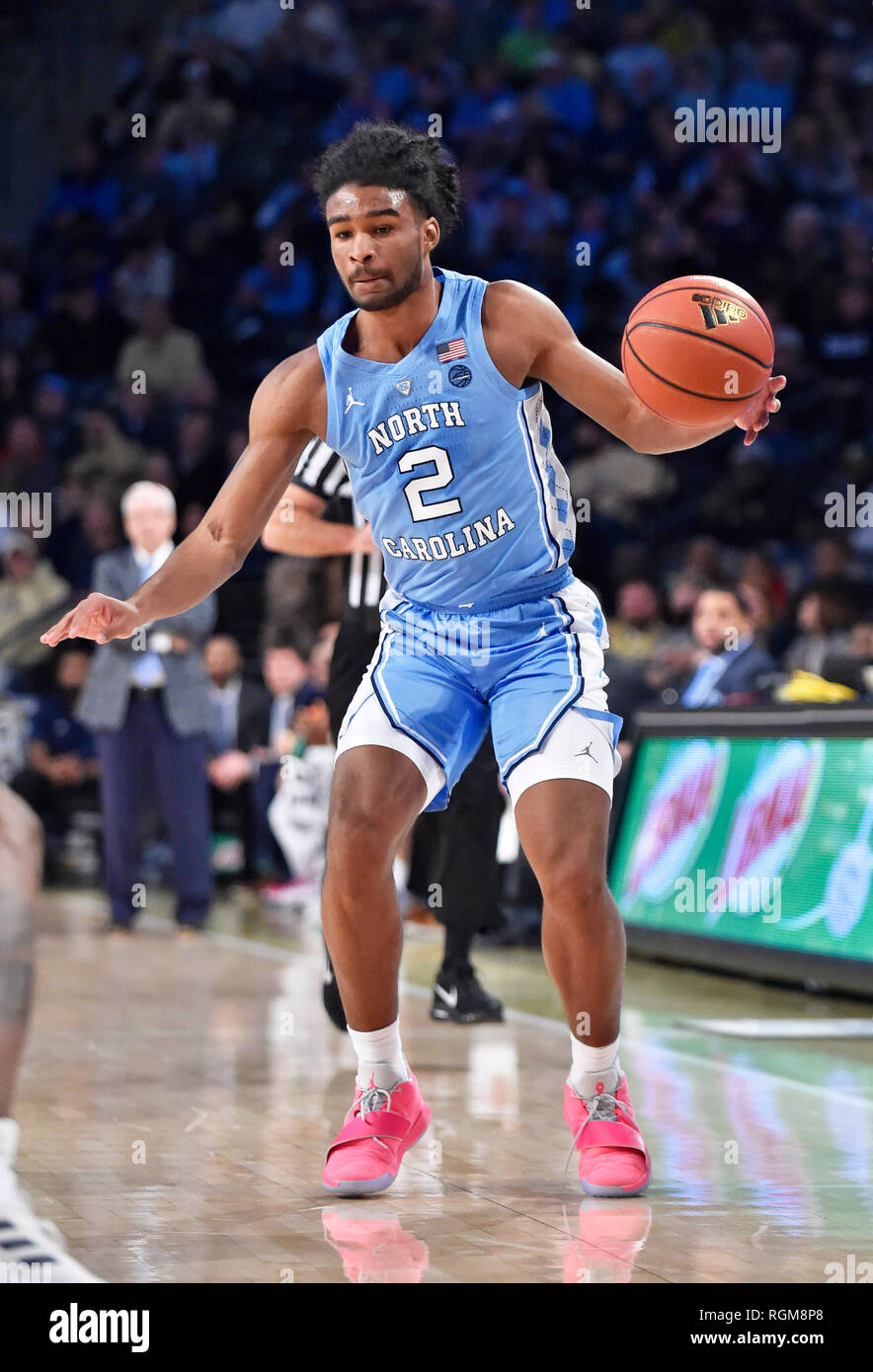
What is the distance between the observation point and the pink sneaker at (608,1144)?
11.6 feet

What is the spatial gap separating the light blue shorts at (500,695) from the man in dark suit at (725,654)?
4478 mm

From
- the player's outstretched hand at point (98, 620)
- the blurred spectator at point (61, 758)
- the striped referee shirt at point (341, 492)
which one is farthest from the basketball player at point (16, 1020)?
the blurred spectator at point (61, 758)

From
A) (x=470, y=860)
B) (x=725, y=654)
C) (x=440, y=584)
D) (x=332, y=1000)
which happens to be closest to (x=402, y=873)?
(x=725, y=654)

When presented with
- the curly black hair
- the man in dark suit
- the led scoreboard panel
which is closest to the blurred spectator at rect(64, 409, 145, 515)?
the man in dark suit

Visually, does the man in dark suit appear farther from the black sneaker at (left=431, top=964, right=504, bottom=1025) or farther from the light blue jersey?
the light blue jersey

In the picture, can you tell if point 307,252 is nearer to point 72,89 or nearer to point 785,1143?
point 72,89

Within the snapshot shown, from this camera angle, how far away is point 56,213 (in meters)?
15.3

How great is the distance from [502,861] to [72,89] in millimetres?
10081

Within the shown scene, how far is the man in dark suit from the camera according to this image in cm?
823

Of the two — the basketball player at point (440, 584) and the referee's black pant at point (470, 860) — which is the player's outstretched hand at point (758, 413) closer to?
the basketball player at point (440, 584)

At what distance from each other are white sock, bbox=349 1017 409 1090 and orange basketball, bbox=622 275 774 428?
141 cm

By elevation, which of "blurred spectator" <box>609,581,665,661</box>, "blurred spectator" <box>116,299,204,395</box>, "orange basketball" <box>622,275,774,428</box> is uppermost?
"blurred spectator" <box>116,299,204,395</box>

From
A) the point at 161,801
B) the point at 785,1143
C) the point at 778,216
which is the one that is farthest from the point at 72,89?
the point at 785,1143

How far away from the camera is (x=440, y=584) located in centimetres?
374
